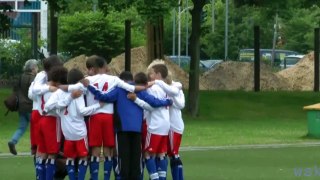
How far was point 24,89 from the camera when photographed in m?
18.3

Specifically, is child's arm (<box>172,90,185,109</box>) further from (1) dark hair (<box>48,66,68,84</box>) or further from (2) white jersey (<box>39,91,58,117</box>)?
(2) white jersey (<box>39,91,58,117</box>)

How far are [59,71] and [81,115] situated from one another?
2.27ft

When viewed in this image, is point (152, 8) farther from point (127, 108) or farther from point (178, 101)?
point (127, 108)

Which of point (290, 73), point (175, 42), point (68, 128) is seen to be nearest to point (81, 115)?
point (68, 128)

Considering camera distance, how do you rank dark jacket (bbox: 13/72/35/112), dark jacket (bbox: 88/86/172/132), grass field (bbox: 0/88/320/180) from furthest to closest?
dark jacket (bbox: 13/72/35/112), grass field (bbox: 0/88/320/180), dark jacket (bbox: 88/86/172/132)

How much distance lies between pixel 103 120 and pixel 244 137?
1156 cm

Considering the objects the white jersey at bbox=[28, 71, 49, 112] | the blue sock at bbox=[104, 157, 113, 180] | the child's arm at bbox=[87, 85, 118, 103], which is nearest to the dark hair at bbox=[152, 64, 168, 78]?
the child's arm at bbox=[87, 85, 118, 103]

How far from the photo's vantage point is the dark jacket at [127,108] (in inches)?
529

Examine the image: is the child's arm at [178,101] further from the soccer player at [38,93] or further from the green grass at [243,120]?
the green grass at [243,120]

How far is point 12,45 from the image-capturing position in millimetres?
46250

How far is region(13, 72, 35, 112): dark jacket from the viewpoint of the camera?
1809 cm

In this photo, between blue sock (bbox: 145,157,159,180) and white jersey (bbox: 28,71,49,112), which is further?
white jersey (bbox: 28,71,49,112)

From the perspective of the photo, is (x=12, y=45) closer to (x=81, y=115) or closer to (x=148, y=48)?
(x=148, y=48)

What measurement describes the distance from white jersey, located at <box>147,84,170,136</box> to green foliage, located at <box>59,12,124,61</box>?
40.6 meters
